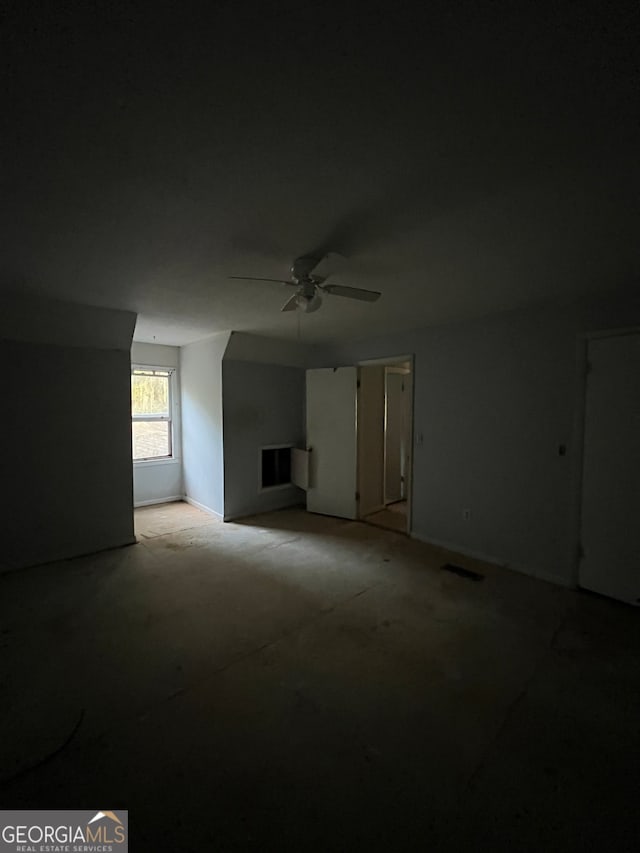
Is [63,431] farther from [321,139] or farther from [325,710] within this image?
[321,139]

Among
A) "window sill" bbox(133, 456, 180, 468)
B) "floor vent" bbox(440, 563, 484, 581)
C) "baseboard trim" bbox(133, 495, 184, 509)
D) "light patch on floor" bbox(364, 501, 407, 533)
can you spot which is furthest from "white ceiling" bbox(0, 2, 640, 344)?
"baseboard trim" bbox(133, 495, 184, 509)

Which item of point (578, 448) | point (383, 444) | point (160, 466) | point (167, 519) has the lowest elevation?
point (167, 519)

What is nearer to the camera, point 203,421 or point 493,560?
point 493,560

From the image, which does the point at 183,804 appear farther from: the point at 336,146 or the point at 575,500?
the point at 575,500

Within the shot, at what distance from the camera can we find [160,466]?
547 centimetres

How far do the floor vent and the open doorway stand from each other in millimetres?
841

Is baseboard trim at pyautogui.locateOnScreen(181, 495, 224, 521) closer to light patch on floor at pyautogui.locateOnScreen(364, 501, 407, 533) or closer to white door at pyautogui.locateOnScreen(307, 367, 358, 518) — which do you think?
white door at pyautogui.locateOnScreen(307, 367, 358, 518)

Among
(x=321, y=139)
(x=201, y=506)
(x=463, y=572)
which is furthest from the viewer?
(x=201, y=506)

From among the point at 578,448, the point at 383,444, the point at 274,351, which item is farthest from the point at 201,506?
the point at 578,448

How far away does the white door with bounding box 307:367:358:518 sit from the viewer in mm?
4680

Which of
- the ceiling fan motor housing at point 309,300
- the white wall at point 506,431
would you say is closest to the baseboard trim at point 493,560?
the white wall at point 506,431

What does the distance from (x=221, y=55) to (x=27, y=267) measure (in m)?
2.11

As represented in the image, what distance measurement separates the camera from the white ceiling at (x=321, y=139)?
889mm

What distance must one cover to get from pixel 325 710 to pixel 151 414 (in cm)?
471
